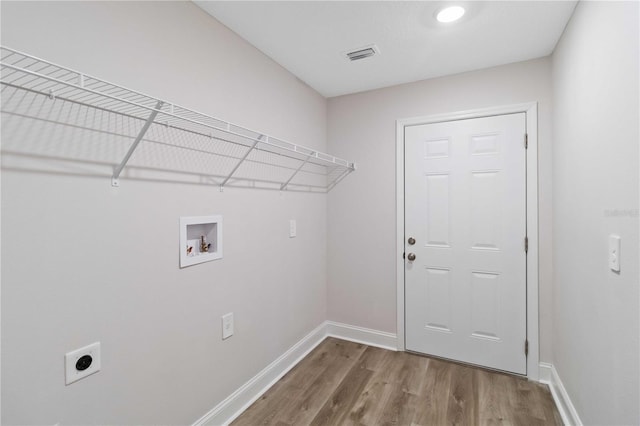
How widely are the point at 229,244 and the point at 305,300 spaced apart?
3.53 feet

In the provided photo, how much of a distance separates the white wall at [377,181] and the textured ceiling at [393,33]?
151 millimetres

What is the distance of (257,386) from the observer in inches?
80.9

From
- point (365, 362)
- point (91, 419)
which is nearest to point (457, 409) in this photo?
point (365, 362)

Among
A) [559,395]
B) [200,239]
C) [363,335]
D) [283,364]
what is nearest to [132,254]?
[200,239]

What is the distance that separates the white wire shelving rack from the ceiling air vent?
71cm

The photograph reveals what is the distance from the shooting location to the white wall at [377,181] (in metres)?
2.28

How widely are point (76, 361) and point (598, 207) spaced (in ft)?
7.15

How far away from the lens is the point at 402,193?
8.66ft

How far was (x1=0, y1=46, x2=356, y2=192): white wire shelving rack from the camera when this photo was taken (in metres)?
0.98

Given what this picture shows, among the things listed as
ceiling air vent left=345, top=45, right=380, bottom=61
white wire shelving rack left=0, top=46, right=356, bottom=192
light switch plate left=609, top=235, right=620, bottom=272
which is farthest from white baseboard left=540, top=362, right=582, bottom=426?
ceiling air vent left=345, top=45, right=380, bottom=61

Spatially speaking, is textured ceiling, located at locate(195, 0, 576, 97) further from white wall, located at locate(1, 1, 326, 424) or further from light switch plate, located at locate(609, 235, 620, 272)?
light switch plate, located at locate(609, 235, 620, 272)

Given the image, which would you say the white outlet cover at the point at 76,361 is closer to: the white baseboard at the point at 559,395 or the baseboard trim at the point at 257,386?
the baseboard trim at the point at 257,386

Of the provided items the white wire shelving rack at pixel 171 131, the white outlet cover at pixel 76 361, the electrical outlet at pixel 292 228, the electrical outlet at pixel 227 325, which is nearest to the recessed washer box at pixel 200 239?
the white wire shelving rack at pixel 171 131

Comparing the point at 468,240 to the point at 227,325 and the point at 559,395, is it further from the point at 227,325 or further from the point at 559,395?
the point at 227,325
